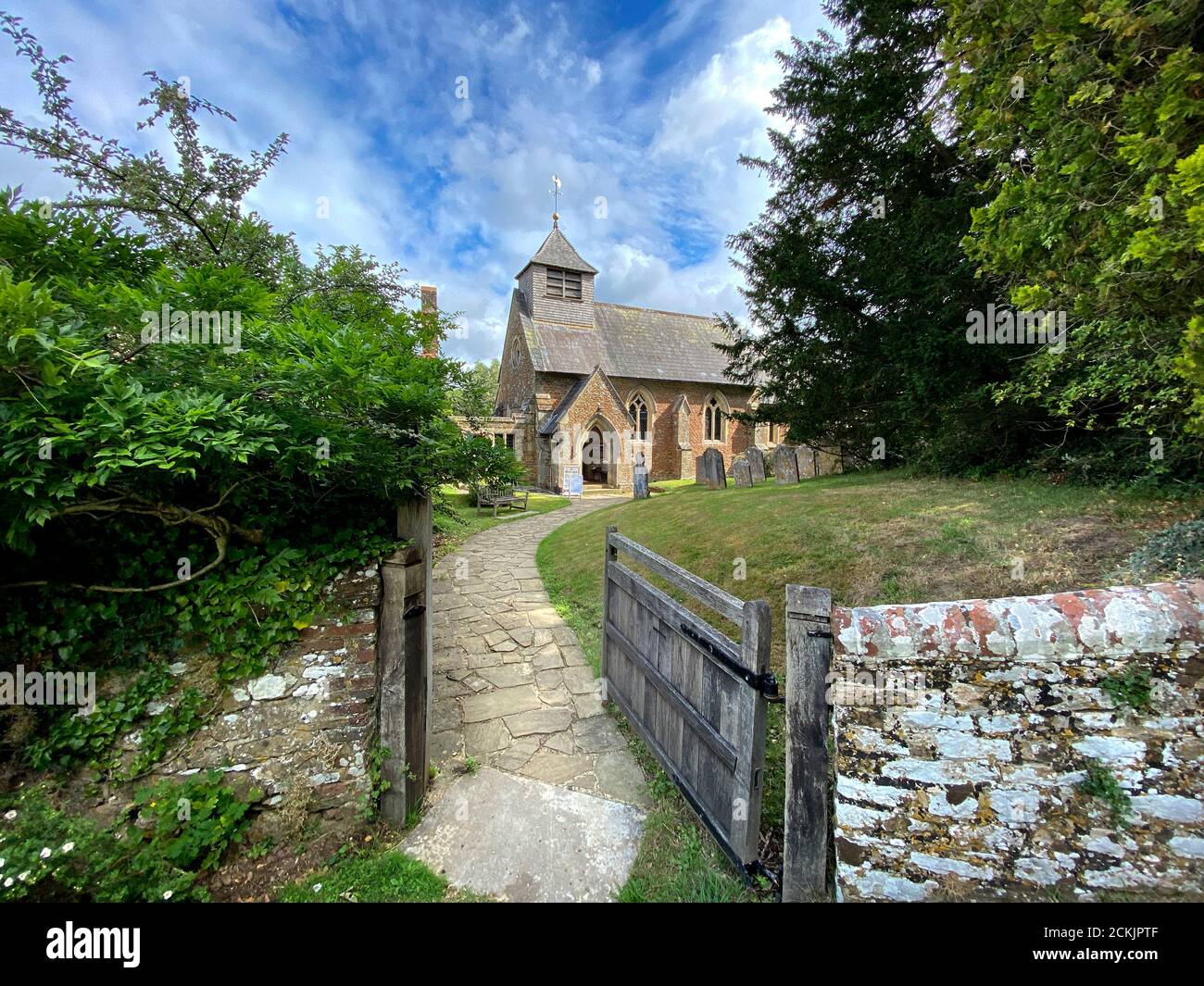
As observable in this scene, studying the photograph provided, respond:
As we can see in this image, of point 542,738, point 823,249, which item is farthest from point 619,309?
point 542,738

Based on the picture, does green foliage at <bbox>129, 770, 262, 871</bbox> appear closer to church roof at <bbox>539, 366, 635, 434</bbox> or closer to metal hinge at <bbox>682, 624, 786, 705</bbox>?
metal hinge at <bbox>682, 624, 786, 705</bbox>

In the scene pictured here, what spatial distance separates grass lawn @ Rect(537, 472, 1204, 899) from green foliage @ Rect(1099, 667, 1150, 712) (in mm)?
1860

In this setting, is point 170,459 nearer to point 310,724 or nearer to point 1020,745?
point 310,724

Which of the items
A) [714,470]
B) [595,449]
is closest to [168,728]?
[714,470]

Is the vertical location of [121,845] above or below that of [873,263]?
below

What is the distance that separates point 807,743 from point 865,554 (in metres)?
3.79

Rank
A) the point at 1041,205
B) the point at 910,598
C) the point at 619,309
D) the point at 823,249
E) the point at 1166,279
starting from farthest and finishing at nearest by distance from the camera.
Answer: the point at 619,309, the point at 823,249, the point at 910,598, the point at 1041,205, the point at 1166,279

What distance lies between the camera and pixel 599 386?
2353 centimetres

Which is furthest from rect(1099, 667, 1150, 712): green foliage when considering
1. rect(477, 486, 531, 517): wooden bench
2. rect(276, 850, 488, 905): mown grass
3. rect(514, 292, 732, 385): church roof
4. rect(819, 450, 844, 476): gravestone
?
rect(514, 292, 732, 385): church roof

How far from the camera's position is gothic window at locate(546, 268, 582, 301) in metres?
27.4

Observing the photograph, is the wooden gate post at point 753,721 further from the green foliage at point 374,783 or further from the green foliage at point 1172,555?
the green foliage at point 1172,555
